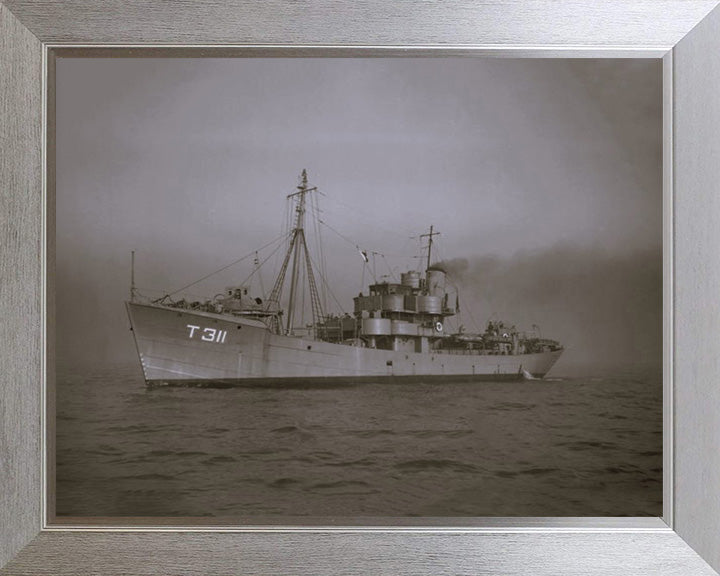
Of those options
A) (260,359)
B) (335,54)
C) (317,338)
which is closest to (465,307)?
(317,338)

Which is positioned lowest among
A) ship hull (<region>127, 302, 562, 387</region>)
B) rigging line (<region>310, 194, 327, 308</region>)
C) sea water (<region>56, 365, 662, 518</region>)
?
sea water (<region>56, 365, 662, 518</region>)

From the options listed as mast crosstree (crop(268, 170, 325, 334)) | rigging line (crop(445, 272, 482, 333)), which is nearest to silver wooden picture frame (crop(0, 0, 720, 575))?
mast crosstree (crop(268, 170, 325, 334))

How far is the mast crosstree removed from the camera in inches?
70.2

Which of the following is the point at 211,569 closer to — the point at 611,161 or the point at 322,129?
the point at 322,129

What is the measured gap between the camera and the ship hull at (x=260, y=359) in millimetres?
1839

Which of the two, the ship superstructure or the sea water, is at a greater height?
the ship superstructure

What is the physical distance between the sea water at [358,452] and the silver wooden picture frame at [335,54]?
2.4 inches

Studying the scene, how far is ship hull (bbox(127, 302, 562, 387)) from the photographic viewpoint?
1839 mm

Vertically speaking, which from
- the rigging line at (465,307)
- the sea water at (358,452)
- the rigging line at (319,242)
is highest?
the rigging line at (319,242)

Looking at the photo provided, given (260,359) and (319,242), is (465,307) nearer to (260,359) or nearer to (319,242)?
(319,242)

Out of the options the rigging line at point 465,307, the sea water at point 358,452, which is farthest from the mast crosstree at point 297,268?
the rigging line at point 465,307

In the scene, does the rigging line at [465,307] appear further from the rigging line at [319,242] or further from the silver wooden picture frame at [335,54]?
the silver wooden picture frame at [335,54]

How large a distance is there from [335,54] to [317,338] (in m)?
0.79

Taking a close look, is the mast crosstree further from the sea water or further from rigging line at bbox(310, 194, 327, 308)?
the sea water
